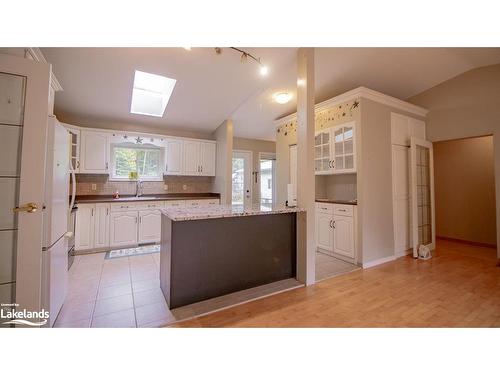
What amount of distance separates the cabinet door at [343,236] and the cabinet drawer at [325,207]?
147mm

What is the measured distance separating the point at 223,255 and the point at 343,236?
6.59ft

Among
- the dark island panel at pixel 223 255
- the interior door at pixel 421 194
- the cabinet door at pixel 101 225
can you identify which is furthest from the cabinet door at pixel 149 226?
the interior door at pixel 421 194

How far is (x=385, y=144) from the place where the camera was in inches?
128

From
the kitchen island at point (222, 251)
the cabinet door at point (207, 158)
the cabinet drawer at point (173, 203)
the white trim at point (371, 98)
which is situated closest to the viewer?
the kitchen island at point (222, 251)

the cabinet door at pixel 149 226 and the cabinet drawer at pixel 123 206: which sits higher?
the cabinet drawer at pixel 123 206

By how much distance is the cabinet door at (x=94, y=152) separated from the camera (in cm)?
360

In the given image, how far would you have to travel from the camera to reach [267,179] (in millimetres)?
6066

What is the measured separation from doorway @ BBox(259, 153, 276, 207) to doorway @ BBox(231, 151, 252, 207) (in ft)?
1.50

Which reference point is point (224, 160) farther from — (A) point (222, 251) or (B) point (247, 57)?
(A) point (222, 251)

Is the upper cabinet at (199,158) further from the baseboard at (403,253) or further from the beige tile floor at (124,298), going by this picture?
the baseboard at (403,253)

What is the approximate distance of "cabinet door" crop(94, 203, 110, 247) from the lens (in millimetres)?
3396

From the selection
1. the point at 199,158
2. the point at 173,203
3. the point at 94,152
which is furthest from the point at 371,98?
the point at 94,152
